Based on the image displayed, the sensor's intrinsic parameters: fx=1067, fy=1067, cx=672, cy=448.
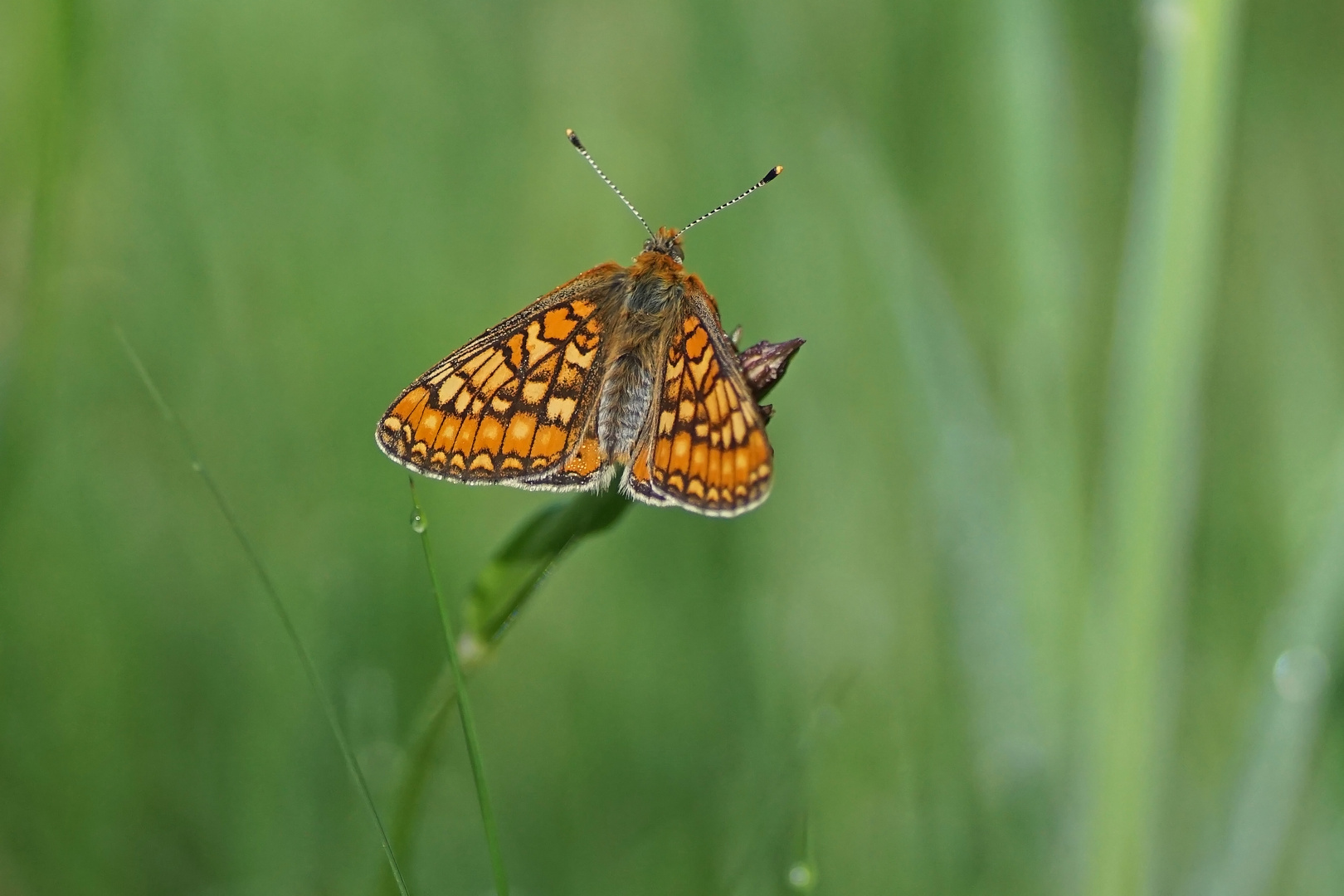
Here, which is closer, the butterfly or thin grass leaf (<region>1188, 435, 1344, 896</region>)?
thin grass leaf (<region>1188, 435, 1344, 896</region>)

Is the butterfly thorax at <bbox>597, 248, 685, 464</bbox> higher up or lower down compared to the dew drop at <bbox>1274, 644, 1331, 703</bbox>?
higher up

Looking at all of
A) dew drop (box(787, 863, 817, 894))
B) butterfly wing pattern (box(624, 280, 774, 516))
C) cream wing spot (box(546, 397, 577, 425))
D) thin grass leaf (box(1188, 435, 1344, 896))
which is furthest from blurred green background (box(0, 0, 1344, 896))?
cream wing spot (box(546, 397, 577, 425))

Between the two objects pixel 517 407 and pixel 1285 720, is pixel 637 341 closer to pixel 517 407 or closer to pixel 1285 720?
pixel 517 407

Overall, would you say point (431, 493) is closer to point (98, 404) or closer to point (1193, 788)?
point (98, 404)

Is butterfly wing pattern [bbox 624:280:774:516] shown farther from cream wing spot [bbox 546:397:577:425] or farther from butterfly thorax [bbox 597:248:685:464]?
cream wing spot [bbox 546:397:577:425]

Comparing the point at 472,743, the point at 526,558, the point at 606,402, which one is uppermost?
the point at 606,402

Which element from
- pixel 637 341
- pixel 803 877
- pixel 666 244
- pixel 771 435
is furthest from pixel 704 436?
pixel 771 435

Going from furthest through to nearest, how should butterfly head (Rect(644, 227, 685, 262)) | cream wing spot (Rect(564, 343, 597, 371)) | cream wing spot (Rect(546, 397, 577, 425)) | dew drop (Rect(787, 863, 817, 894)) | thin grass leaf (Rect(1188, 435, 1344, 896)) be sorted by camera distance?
butterfly head (Rect(644, 227, 685, 262)) < cream wing spot (Rect(564, 343, 597, 371)) < cream wing spot (Rect(546, 397, 577, 425)) < thin grass leaf (Rect(1188, 435, 1344, 896)) < dew drop (Rect(787, 863, 817, 894))

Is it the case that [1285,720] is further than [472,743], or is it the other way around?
[1285,720]
